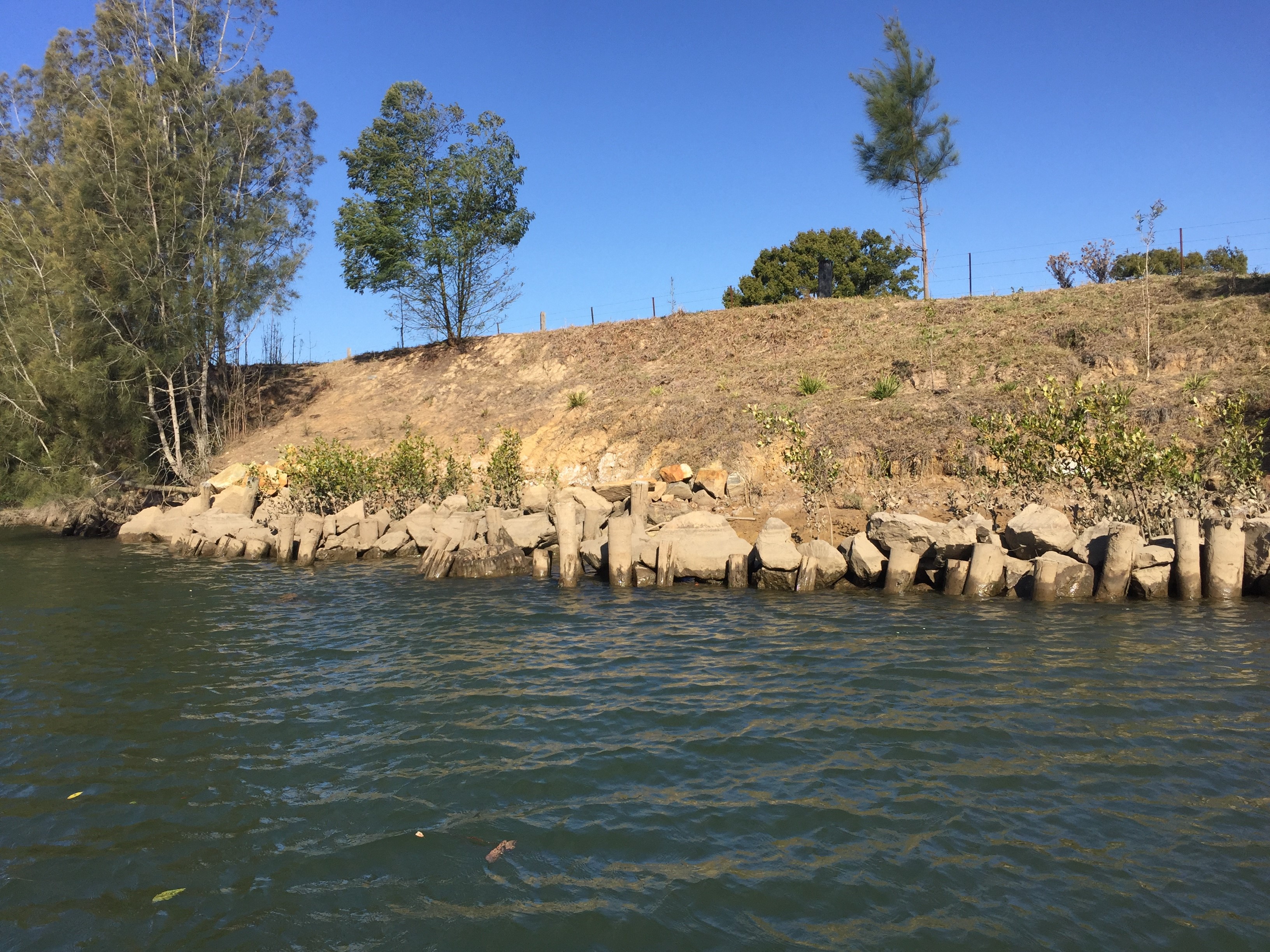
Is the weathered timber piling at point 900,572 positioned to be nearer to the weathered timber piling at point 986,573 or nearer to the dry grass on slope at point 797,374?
the weathered timber piling at point 986,573

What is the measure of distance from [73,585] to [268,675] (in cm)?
991

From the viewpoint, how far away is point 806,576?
14336mm

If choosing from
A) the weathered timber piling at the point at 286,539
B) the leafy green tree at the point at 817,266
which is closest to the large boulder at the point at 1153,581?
the weathered timber piling at the point at 286,539

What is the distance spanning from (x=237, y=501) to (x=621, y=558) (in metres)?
14.1

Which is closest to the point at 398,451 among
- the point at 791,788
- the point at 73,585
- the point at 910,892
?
the point at 73,585

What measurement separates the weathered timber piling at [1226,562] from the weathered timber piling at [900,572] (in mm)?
4181

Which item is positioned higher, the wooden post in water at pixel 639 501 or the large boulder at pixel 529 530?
the wooden post in water at pixel 639 501

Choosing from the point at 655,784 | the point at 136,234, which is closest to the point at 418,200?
the point at 136,234

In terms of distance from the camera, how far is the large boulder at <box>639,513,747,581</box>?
1510 centimetres

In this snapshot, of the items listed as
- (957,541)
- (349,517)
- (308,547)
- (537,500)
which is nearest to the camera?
(957,541)

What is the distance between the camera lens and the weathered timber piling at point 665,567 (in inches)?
595

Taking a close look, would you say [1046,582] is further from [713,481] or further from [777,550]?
[713,481]

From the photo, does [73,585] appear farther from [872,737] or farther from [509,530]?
[872,737]

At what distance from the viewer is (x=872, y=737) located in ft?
25.3
